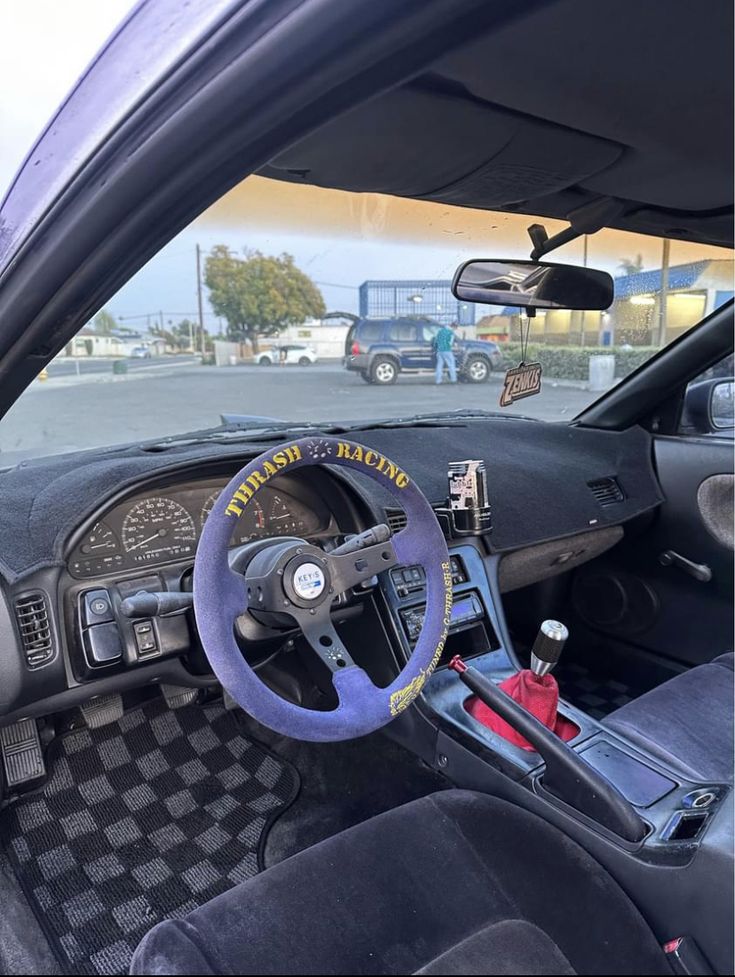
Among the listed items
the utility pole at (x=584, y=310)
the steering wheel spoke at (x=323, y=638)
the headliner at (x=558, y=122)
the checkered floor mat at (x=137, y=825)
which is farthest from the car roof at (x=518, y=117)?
the checkered floor mat at (x=137, y=825)

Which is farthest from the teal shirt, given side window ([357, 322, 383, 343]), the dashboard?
the dashboard

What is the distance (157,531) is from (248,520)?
0.25 m

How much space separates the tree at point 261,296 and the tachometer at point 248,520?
0.45m

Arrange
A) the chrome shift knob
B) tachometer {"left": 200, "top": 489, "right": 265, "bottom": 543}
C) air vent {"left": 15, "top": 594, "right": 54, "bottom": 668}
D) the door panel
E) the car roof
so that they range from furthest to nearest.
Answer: the door panel
tachometer {"left": 200, "top": 489, "right": 265, "bottom": 543}
the chrome shift knob
air vent {"left": 15, "top": 594, "right": 54, "bottom": 668}
the car roof

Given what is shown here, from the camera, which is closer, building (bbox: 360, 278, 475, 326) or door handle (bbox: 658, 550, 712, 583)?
building (bbox: 360, 278, 475, 326)

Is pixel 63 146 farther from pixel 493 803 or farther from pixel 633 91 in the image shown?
pixel 493 803

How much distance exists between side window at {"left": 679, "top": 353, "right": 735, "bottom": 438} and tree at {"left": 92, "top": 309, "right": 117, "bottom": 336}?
2.31m

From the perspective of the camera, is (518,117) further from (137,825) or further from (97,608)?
(137,825)

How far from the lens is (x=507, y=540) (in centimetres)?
246

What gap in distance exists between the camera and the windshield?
1.80 metres

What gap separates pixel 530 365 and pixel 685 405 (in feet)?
3.16

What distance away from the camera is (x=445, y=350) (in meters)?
2.40

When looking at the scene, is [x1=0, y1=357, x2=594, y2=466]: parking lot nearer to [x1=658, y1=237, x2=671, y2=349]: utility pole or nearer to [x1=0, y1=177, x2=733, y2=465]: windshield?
[x1=0, y1=177, x2=733, y2=465]: windshield

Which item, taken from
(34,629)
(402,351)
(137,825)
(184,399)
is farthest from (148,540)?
(402,351)
